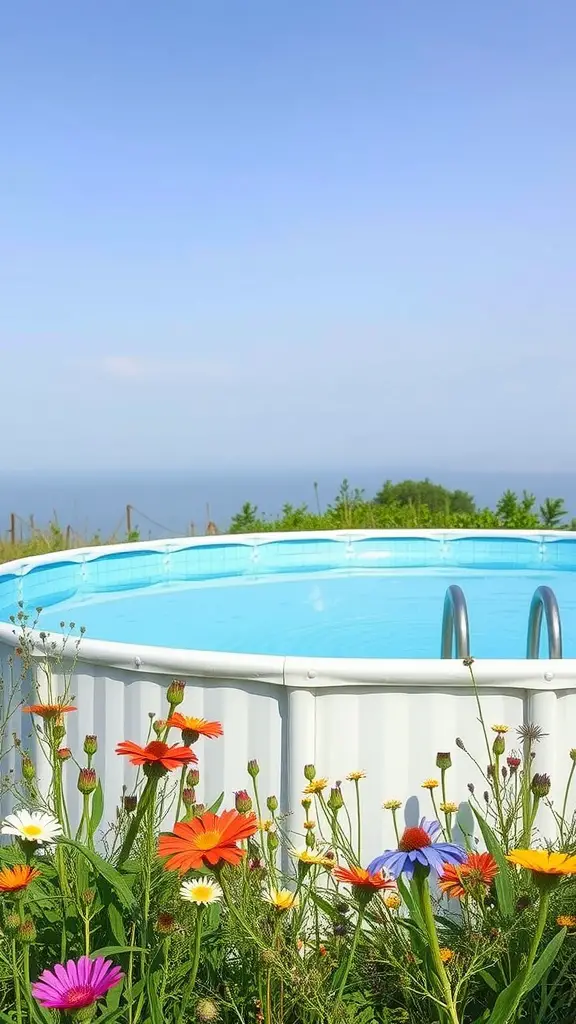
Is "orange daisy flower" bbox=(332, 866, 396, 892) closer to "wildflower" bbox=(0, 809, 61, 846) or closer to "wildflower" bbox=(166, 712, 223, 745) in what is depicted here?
"wildflower" bbox=(166, 712, 223, 745)

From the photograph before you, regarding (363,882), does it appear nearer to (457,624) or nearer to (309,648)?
(457,624)

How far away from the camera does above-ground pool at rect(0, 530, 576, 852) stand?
10.8 ft

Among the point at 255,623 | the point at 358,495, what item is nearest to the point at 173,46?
the point at 358,495

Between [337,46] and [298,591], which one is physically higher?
[337,46]

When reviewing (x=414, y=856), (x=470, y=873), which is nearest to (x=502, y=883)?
(x=470, y=873)

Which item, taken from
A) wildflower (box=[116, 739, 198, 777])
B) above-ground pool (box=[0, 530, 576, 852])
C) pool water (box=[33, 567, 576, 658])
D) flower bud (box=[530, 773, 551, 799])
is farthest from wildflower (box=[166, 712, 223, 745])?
pool water (box=[33, 567, 576, 658])

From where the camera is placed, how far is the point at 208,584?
10.1 meters

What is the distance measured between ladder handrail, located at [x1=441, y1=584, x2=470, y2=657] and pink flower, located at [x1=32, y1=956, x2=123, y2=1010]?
8.92 ft

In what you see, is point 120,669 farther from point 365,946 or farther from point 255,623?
point 255,623

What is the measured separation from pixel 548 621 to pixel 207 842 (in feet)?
9.75

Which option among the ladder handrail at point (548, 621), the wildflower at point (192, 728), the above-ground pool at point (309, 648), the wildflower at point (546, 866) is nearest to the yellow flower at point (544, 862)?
the wildflower at point (546, 866)

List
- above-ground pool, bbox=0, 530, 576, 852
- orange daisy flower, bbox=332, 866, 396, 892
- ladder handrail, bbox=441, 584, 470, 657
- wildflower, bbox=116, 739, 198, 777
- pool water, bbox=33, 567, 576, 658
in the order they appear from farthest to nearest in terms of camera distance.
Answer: pool water, bbox=33, 567, 576, 658, ladder handrail, bbox=441, 584, 470, 657, above-ground pool, bbox=0, 530, 576, 852, wildflower, bbox=116, 739, 198, 777, orange daisy flower, bbox=332, 866, 396, 892

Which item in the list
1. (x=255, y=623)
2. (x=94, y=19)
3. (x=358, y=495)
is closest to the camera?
(x=255, y=623)

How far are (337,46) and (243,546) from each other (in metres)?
11.5
